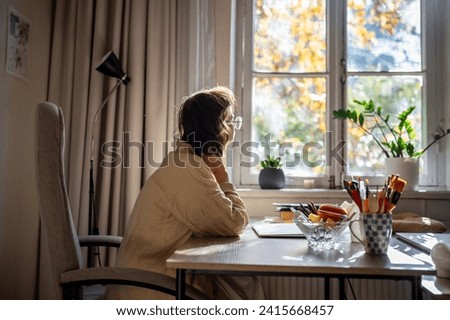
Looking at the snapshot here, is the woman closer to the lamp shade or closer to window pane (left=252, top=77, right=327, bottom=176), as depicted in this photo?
the lamp shade

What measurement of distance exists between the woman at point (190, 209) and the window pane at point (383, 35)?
1388 millimetres

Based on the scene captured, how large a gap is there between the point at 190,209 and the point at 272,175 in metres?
1.08

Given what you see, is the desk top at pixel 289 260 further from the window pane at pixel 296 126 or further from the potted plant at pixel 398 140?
the window pane at pixel 296 126

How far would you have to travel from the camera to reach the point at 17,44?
2078 millimetres

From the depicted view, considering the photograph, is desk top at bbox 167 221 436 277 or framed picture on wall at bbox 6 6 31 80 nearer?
desk top at bbox 167 221 436 277

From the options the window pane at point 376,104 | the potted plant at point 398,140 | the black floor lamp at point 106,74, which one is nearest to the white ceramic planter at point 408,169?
the potted plant at point 398,140

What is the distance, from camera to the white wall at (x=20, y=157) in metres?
1.98

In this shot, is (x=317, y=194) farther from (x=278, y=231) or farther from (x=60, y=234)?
(x=60, y=234)

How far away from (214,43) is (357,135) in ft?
2.97

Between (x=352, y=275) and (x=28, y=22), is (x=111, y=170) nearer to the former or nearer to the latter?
(x=28, y=22)

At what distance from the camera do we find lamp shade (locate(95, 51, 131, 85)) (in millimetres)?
2137

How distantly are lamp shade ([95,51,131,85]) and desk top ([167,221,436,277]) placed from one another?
3.97ft

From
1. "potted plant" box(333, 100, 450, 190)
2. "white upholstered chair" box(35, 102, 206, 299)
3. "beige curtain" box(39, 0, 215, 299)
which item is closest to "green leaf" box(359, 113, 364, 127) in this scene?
"potted plant" box(333, 100, 450, 190)
